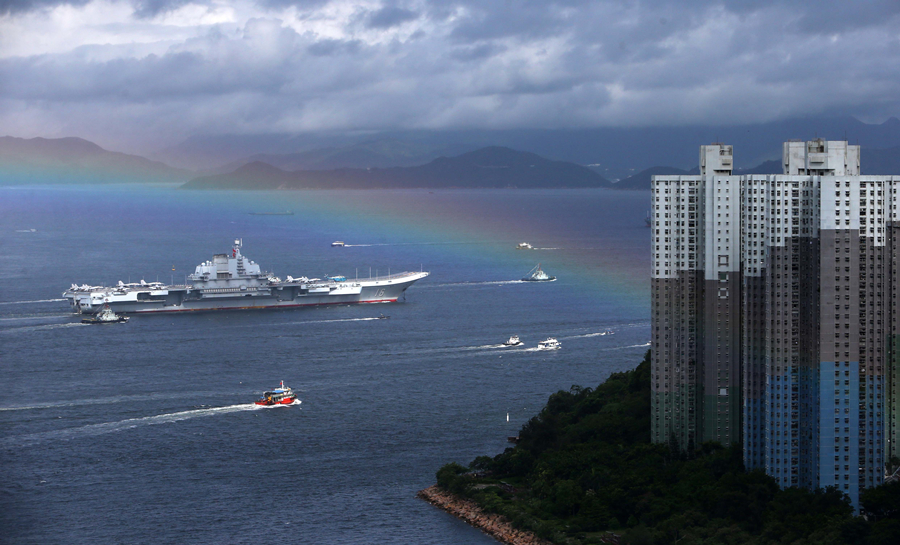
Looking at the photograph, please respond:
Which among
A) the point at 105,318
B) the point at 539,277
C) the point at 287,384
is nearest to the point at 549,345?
the point at 287,384

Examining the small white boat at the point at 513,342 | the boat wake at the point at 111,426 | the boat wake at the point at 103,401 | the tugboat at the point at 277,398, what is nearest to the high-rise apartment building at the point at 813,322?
the tugboat at the point at 277,398

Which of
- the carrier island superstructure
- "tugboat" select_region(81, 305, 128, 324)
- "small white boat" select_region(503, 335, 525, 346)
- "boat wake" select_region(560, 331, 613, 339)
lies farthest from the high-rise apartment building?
the carrier island superstructure

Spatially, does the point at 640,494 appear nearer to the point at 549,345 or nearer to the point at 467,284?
the point at 549,345

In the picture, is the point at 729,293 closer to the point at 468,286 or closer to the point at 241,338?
the point at 241,338

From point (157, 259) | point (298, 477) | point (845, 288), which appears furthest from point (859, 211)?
point (157, 259)

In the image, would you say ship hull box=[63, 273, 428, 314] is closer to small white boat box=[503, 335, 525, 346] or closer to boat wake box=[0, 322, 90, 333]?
boat wake box=[0, 322, 90, 333]

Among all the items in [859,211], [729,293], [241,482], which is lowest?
[241,482]
